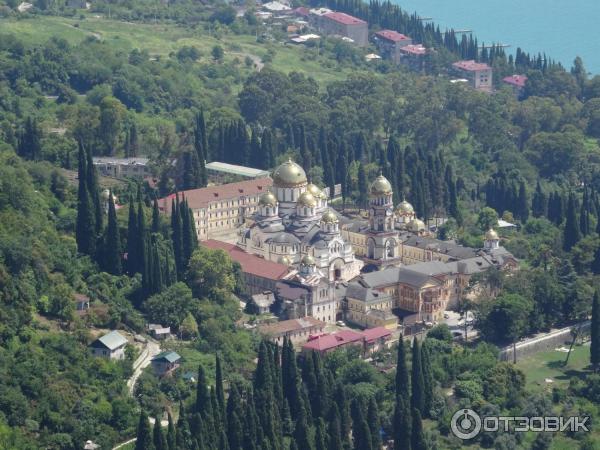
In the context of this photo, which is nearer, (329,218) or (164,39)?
(329,218)

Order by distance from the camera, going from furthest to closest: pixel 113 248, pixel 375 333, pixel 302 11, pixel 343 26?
pixel 302 11, pixel 343 26, pixel 113 248, pixel 375 333

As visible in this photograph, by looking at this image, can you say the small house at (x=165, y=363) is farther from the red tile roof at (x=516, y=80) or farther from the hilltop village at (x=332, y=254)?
the red tile roof at (x=516, y=80)

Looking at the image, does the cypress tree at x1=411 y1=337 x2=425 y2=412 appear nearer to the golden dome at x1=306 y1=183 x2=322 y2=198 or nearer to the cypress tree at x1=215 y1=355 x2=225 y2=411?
the cypress tree at x1=215 y1=355 x2=225 y2=411

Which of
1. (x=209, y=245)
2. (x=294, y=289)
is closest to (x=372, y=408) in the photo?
(x=294, y=289)

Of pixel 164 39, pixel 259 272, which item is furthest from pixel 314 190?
pixel 164 39

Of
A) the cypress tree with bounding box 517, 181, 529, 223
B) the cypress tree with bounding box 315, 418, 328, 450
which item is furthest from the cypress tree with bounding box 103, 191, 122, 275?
the cypress tree with bounding box 517, 181, 529, 223

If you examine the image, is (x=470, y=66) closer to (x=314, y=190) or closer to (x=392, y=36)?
(x=392, y=36)
